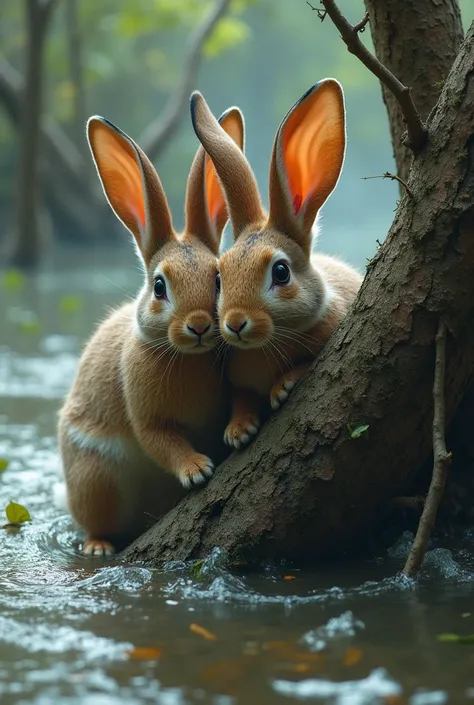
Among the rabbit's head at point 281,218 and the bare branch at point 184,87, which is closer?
the rabbit's head at point 281,218

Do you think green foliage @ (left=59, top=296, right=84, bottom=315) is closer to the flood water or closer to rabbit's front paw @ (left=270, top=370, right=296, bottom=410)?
the flood water

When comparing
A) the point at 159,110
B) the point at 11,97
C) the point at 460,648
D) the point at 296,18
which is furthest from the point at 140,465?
the point at 296,18

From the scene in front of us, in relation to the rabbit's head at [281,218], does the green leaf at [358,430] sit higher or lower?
lower

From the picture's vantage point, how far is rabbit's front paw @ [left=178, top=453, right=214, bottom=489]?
367 centimetres

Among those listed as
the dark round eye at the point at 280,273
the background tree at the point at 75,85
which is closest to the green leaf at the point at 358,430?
the dark round eye at the point at 280,273

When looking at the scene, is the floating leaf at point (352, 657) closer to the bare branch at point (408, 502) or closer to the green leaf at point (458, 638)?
the green leaf at point (458, 638)

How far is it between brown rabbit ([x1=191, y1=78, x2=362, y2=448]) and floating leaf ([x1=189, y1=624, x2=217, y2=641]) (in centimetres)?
89

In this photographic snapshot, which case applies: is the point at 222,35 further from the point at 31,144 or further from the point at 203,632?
the point at 203,632

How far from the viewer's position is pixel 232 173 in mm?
3643

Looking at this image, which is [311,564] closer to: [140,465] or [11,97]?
[140,465]

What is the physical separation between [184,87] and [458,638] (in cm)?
1739

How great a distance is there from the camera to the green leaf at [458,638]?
265 cm

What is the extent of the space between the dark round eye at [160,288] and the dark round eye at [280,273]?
0.46 metres

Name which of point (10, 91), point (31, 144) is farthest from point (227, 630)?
point (10, 91)
